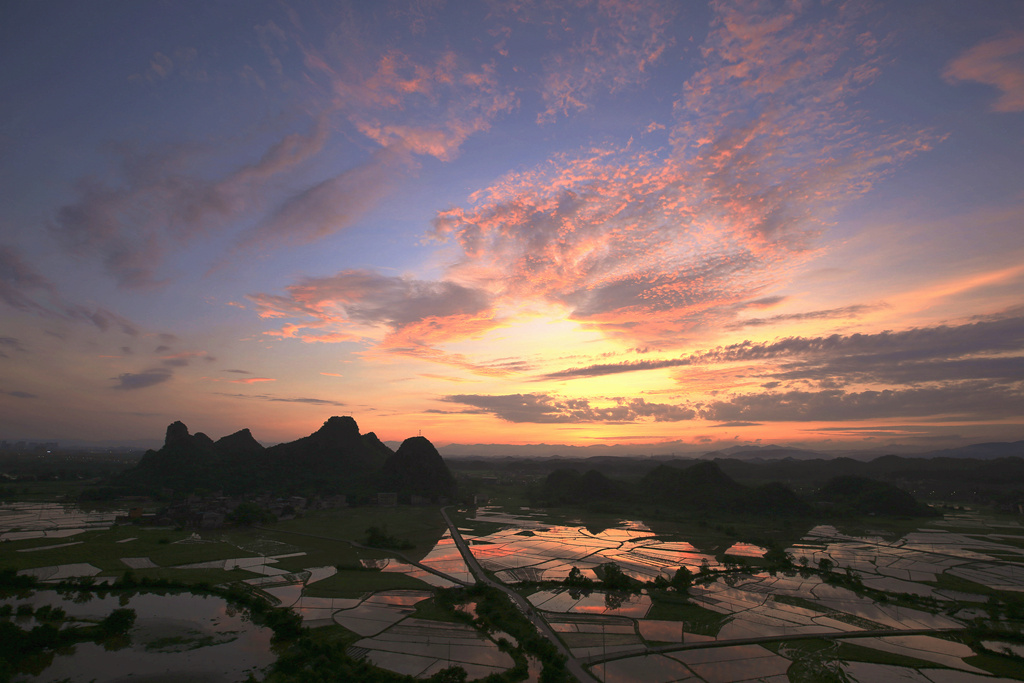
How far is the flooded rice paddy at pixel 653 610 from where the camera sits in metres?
17.5

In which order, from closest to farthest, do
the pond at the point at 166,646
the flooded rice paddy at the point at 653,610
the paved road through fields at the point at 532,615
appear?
the pond at the point at 166,646 < the paved road through fields at the point at 532,615 < the flooded rice paddy at the point at 653,610

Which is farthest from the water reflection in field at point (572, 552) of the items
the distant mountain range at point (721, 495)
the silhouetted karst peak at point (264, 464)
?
the silhouetted karst peak at point (264, 464)

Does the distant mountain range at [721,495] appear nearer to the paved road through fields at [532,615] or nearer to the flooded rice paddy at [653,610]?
the flooded rice paddy at [653,610]

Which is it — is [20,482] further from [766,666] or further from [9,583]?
[766,666]

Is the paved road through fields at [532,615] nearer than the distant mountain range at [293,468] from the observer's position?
Yes

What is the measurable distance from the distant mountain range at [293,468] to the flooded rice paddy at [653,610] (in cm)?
3093

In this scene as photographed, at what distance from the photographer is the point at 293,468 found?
269 feet

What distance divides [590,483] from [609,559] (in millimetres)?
44711

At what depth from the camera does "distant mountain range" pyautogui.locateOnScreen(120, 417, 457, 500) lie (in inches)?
2894

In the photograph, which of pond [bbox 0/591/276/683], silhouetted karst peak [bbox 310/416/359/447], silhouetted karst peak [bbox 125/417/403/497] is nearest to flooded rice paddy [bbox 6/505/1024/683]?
pond [bbox 0/591/276/683]

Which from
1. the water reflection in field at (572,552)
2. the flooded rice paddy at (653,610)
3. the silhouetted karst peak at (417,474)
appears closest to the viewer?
the flooded rice paddy at (653,610)

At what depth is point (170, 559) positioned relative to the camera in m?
32.5

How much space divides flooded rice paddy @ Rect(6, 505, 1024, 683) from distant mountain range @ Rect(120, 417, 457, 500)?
30.9 metres

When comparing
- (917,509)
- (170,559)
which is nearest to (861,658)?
(170,559)
